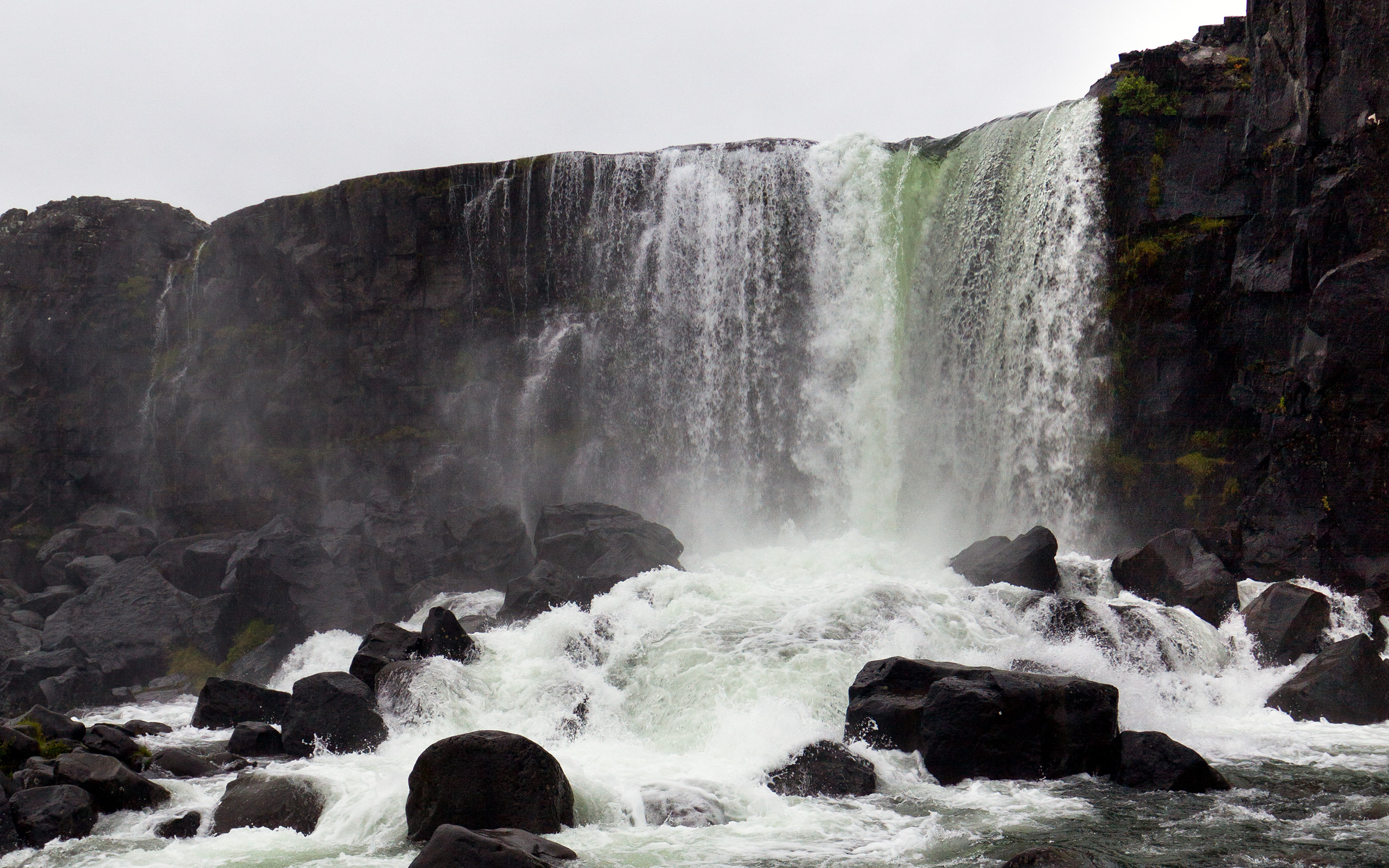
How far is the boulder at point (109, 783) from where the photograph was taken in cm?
1334

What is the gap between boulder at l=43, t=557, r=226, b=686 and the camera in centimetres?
2602

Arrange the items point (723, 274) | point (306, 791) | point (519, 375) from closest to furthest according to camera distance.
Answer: point (306, 791), point (723, 274), point (519, 375)

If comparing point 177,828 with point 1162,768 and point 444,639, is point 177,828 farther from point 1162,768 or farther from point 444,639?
point 1162,768

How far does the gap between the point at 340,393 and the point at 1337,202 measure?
2982cm

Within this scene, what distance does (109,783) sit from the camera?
13398 mm

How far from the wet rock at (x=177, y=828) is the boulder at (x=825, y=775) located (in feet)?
22.9

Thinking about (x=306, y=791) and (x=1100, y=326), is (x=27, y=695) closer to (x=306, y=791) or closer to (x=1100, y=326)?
(x=306, y=791)

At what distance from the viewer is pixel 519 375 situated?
117 feet

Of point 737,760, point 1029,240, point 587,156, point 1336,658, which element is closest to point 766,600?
point 737,760

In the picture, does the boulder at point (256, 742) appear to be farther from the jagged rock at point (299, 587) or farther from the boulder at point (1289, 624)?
the boulder at point (1289, 624)

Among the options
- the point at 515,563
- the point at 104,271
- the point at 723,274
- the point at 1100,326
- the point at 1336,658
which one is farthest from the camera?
the point at 104,271

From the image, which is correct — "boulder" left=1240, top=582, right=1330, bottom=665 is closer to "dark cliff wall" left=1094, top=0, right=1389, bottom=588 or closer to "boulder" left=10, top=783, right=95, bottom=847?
"dark cliff wall" left=1094, top=0, right=1389, bottom=588

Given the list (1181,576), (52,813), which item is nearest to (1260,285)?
(1181,576)

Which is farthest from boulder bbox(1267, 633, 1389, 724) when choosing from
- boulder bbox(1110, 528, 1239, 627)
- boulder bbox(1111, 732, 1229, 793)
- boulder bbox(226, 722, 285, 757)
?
boulder bbox(226, 722, 285, 757)
